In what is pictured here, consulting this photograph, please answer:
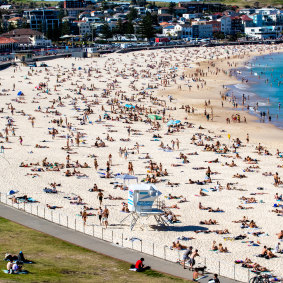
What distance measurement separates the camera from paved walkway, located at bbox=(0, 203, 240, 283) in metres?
19.9

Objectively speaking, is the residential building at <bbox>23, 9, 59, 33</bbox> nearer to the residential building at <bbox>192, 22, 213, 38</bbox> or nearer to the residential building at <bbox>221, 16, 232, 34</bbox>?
the residential building at <bbox>192, 22, 213, 38</bbox>

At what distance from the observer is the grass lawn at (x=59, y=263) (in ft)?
60.5

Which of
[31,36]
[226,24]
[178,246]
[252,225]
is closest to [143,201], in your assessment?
[178,246]

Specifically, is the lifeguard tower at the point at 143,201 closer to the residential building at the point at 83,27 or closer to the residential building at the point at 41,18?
the residential building at the point at 41,18

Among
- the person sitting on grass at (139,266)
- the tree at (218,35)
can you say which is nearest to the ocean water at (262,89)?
the person sitting on grass at (139,266)

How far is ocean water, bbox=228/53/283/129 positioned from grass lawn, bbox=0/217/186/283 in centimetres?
3217

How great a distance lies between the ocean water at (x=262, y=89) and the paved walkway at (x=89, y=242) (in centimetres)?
3022

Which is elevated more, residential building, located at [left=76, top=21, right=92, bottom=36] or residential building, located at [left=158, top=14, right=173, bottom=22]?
residential building, located at [left=158, top=14, right=173, bottom=22]

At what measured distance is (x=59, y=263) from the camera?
1983 centimetres

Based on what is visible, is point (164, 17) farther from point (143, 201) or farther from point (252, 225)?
point (143, 201)

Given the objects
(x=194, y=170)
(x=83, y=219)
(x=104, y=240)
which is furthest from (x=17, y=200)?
(x=194, y=170)

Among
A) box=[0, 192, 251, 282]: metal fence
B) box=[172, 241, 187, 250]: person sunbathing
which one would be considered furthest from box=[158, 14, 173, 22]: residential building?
box=[172, 241, 187, 250]: person sunbathing

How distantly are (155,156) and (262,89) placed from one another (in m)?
40.0

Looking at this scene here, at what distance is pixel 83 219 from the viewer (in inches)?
989
